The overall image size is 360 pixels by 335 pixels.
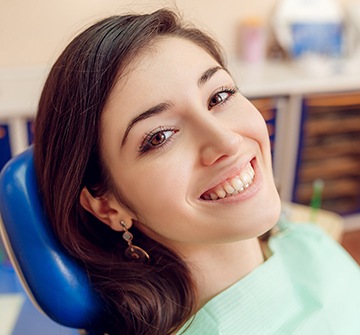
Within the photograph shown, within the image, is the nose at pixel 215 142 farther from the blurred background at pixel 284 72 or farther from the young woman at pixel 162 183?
the blurred background at pixel 284 72

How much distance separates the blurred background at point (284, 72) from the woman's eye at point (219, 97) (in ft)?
4.09

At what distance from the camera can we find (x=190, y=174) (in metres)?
0.83

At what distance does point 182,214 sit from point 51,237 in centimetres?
26

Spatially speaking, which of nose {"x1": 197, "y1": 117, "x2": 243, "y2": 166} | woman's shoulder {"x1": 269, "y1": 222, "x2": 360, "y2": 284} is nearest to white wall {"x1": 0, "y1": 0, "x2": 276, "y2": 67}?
woman's shoulder {"x1": 269, "y1": 222, "x2": 360, "y2": 284}

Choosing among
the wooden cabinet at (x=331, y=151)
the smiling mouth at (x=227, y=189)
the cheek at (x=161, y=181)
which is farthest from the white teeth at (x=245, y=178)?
the wooden cabinet at (x=331, y=151)

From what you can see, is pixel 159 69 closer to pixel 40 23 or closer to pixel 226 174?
pixel 226 174

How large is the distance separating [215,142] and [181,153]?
0.06 meters

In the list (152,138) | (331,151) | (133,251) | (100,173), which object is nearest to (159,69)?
(152,138)

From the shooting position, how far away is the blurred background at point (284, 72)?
2172 millimetres

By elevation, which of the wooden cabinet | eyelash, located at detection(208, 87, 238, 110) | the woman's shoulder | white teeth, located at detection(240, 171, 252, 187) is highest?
eyelash, located at detection(208, 87, 238, 110)

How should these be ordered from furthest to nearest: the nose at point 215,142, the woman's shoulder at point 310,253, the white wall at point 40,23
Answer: the white wall at point 40,23 → the woman's shoulder at point 310,253 → the nose at point 215,142

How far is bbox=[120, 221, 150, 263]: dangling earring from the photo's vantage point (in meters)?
0.94

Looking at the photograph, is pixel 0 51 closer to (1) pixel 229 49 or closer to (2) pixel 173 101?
(1) pixel 229 49

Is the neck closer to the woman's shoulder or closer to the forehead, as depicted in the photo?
the woman's shoulder
